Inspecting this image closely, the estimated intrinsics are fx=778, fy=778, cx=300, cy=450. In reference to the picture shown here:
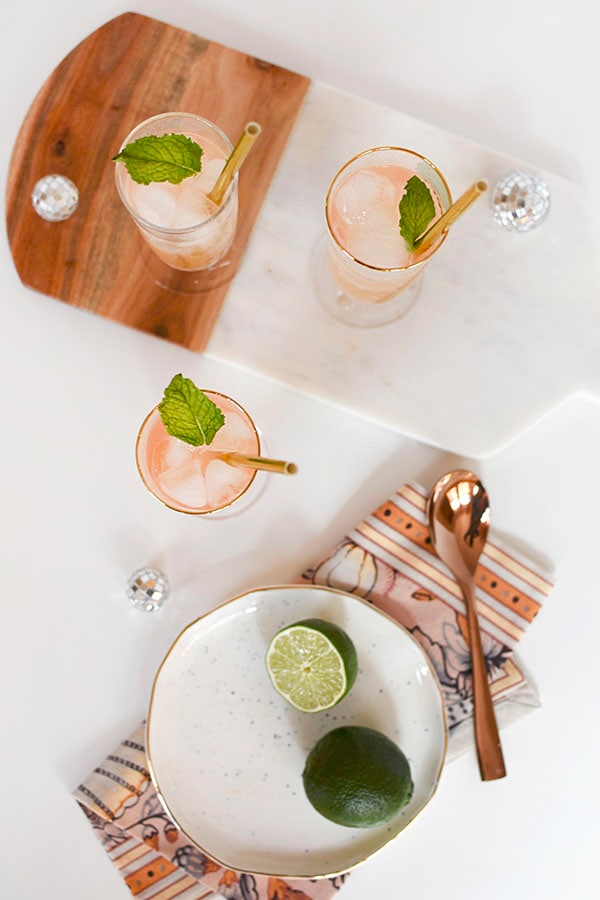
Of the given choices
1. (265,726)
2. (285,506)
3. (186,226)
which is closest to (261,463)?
(285,506)

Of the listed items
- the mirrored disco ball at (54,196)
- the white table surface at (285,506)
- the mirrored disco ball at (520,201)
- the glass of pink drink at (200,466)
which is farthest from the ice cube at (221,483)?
the mirrored disco ball at (520,201)

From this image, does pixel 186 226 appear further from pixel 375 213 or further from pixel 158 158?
pixel 375 213

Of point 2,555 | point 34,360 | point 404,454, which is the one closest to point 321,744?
point 404,454

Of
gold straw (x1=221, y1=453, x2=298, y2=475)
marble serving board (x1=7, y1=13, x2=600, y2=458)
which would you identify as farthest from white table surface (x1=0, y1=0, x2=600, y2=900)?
gold straw (x1=221, y1=453, x2=298, y2=475)

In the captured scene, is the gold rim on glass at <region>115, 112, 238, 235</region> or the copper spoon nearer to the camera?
the gold rim on glass at <region>115, 112, 238, 235</region>

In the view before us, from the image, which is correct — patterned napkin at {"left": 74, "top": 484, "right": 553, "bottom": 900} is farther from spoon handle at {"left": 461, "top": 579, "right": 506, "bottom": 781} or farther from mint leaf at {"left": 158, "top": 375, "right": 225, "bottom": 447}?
mint leaf at {"left": 158, "top": 375, "right": 225, "bottom": 447}
